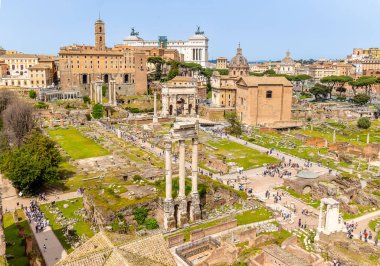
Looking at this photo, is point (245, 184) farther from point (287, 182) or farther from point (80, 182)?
point (80, 182)

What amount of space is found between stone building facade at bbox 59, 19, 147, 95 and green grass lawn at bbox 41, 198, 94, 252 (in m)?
56.1

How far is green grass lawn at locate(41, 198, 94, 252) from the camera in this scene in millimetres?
24516

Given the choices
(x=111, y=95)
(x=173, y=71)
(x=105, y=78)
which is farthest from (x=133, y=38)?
(x=111, y=95)

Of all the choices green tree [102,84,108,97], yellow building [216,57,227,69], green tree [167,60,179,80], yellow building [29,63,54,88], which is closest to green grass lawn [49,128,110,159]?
green tree [102,84,108,97]

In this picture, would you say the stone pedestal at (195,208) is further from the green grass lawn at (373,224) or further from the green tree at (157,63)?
the green tree at (157,63)

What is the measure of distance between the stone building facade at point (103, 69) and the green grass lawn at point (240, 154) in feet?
132

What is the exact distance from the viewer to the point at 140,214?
2598 cm

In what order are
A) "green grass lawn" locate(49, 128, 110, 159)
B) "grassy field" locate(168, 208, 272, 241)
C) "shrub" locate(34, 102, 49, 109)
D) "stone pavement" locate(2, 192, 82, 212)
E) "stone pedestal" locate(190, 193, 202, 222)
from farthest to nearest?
"shrub" locate(34, 102, 49, 109) → "green grass lawn" locate(49, 128, 110, 159) → "stone pavement" locate(2, 192, 82, 212) → "stone pedestal" locate(190, 193, 202, 222) → "grassy field" locate(168, 208, 272, 241)

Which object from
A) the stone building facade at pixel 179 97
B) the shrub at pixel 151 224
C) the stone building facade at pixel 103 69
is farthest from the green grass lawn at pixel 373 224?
the stone building facade at pixel 103 69

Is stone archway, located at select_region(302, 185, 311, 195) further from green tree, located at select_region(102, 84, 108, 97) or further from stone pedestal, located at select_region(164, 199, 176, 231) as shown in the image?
green tree, located at select_region(102, 84, 108, 97)

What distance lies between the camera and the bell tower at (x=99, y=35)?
3750 inches

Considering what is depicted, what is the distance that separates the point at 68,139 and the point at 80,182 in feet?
62.4

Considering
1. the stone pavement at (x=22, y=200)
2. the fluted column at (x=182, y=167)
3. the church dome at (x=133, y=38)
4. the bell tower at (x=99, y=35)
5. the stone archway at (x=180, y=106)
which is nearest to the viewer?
the fluted column at (x=182, y=167)

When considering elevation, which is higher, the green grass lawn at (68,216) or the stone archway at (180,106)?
the stone archway at (180,106)
